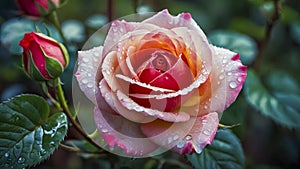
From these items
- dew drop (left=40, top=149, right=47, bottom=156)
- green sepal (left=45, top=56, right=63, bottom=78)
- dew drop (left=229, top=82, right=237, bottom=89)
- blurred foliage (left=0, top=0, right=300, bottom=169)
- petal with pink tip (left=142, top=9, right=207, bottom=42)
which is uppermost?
petal with pink tip (left=142, top=9, right=207, bottom=42)

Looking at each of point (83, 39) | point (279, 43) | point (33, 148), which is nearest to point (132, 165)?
point (33, 148)

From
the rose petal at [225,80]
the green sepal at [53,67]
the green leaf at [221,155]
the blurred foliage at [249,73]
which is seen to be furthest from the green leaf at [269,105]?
the green sepal at [53,67]

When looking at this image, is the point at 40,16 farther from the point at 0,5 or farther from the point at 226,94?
the point at 0,5

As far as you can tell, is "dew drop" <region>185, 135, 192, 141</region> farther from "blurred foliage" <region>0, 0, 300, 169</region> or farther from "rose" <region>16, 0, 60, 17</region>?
"rose" <region>16, 0, 60, 17</region>

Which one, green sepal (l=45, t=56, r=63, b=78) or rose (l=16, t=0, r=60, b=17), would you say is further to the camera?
rose (l=16, t=0, r=60, b=17)

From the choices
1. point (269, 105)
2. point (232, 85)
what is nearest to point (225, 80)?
point (232, 85)

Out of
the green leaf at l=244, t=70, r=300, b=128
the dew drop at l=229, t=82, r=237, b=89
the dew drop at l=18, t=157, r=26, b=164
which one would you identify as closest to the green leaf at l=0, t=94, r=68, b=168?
the dew drop at l=18, t=157, r=26, b=164

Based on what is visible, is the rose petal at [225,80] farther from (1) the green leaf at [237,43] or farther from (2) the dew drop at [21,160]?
(1) the green leaf at [237,43]
